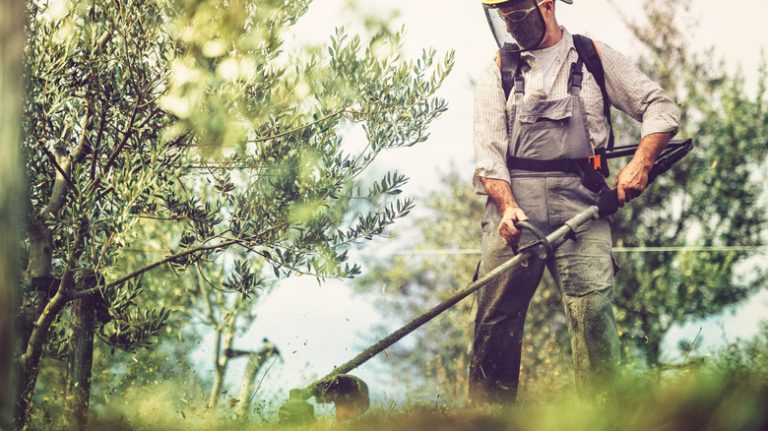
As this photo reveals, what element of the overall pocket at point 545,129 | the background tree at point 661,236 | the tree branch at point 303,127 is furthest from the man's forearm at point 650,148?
the background tree at point 661,236

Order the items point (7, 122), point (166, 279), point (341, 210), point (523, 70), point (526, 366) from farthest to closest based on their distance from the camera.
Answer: point (526, 366) < point (166, 279) < point (341, 210) < point (523, 70) < point (7, 122)

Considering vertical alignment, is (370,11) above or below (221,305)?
above

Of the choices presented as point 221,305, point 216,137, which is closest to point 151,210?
point 216,137

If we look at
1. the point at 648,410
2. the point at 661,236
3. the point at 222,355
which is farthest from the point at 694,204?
the point at 648,410

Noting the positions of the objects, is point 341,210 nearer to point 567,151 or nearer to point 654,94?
point 567,151

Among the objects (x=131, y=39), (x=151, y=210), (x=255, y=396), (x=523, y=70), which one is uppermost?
(x=131, y=39)

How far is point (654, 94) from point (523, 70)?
802 millimetres

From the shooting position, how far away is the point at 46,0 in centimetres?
565

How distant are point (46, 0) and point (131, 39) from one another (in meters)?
0.65

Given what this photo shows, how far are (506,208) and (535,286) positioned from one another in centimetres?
51

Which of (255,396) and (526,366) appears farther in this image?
(526,366)

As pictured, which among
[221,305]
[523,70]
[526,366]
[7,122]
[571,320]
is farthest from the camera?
[526,366]

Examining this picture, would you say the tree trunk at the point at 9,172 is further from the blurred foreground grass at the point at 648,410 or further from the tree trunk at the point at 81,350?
the tree trunk at the point at 81,350

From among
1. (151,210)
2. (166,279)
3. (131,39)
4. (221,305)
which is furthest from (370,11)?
(166,279)
